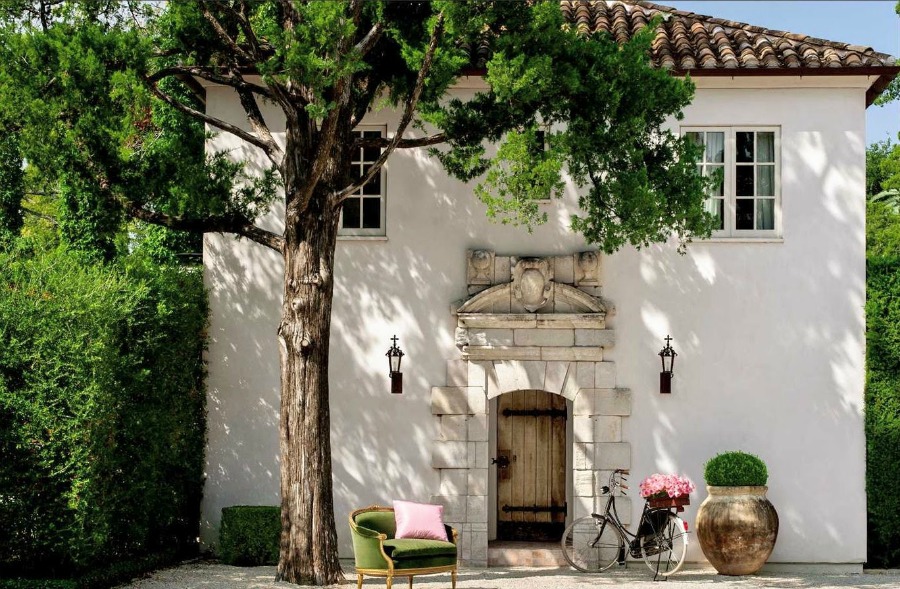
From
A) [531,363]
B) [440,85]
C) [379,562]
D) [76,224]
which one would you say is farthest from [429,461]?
[76,224]

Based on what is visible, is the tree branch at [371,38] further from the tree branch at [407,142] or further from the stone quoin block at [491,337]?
the stone quoin block at [491,337]

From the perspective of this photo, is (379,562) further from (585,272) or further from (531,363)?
(585,272)

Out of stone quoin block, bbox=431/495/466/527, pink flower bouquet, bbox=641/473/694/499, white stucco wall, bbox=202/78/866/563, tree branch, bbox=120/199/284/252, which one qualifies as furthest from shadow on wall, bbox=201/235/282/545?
pink flower bouquet, bbox=641/473/694/499

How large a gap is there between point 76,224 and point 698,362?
8446 mm

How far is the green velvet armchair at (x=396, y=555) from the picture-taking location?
429 inches

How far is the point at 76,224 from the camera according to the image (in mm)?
15188

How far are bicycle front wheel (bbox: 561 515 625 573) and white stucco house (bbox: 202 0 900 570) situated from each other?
34 cm

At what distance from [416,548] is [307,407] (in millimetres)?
1891

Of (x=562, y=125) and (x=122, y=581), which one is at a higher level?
(x=562, y=125)

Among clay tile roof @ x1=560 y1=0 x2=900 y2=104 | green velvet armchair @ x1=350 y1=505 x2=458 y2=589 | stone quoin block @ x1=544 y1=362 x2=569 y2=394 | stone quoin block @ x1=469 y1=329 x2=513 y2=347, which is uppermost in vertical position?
clay tile roof @ x1=560 y1=0 x2=900 y2=104

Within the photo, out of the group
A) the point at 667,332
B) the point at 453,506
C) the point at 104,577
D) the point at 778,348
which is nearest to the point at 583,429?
the point at 667,332

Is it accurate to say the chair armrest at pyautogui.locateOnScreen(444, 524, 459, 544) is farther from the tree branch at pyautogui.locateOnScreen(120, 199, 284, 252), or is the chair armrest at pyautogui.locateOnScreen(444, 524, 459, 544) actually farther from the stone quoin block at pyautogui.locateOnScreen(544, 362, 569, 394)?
the tree branch at pyautogui.locateOnScreen(120, 199, 284, 252)

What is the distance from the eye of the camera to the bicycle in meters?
12.6

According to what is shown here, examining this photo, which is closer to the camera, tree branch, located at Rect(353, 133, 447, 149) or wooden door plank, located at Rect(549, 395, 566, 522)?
tree branch, located at Rect(353, 133, 447, 149)
